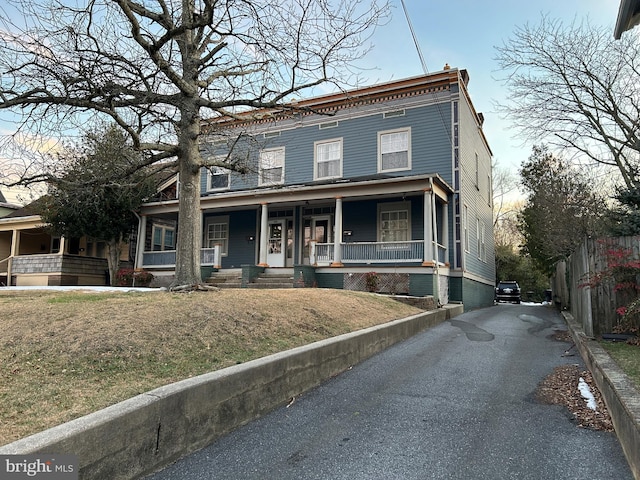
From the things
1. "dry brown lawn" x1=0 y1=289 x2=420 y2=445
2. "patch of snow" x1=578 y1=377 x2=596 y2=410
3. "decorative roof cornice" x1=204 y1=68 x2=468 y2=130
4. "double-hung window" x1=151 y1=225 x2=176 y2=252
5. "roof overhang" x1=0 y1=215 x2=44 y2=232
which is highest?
"decorative roof cornice" x1=204 y1=68 x2=468 y2=130

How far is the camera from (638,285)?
6.24 metres

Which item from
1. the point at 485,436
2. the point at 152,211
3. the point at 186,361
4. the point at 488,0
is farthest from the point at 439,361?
the point at 152,211

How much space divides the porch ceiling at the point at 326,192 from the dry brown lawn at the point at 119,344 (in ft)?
24.1

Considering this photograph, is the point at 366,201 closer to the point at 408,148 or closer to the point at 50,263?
the point at 408,148

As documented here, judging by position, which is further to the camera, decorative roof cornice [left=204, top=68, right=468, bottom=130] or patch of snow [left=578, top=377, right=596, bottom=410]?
A: decorative roof cornice [left=204, top=68, right=468, bottom=130]

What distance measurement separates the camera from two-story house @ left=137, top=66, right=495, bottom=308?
45.7ft

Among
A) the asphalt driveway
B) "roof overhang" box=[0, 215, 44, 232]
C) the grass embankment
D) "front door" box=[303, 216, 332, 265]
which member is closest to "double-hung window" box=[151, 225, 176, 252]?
"roof overhang" box=[0, 215, 44, 232]

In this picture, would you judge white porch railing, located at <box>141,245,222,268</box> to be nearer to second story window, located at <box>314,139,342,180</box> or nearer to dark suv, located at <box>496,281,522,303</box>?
second story window, located at <box>314,139,342,180</box>

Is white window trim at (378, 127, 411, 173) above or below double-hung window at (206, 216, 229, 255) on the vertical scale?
above

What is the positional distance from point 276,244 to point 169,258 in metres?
4.23

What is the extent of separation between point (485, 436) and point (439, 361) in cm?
285

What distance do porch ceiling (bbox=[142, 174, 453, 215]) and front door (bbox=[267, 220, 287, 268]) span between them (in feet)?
5.75

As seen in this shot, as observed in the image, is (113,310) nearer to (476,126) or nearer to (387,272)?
(387,272)

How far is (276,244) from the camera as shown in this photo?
17.9 meters
